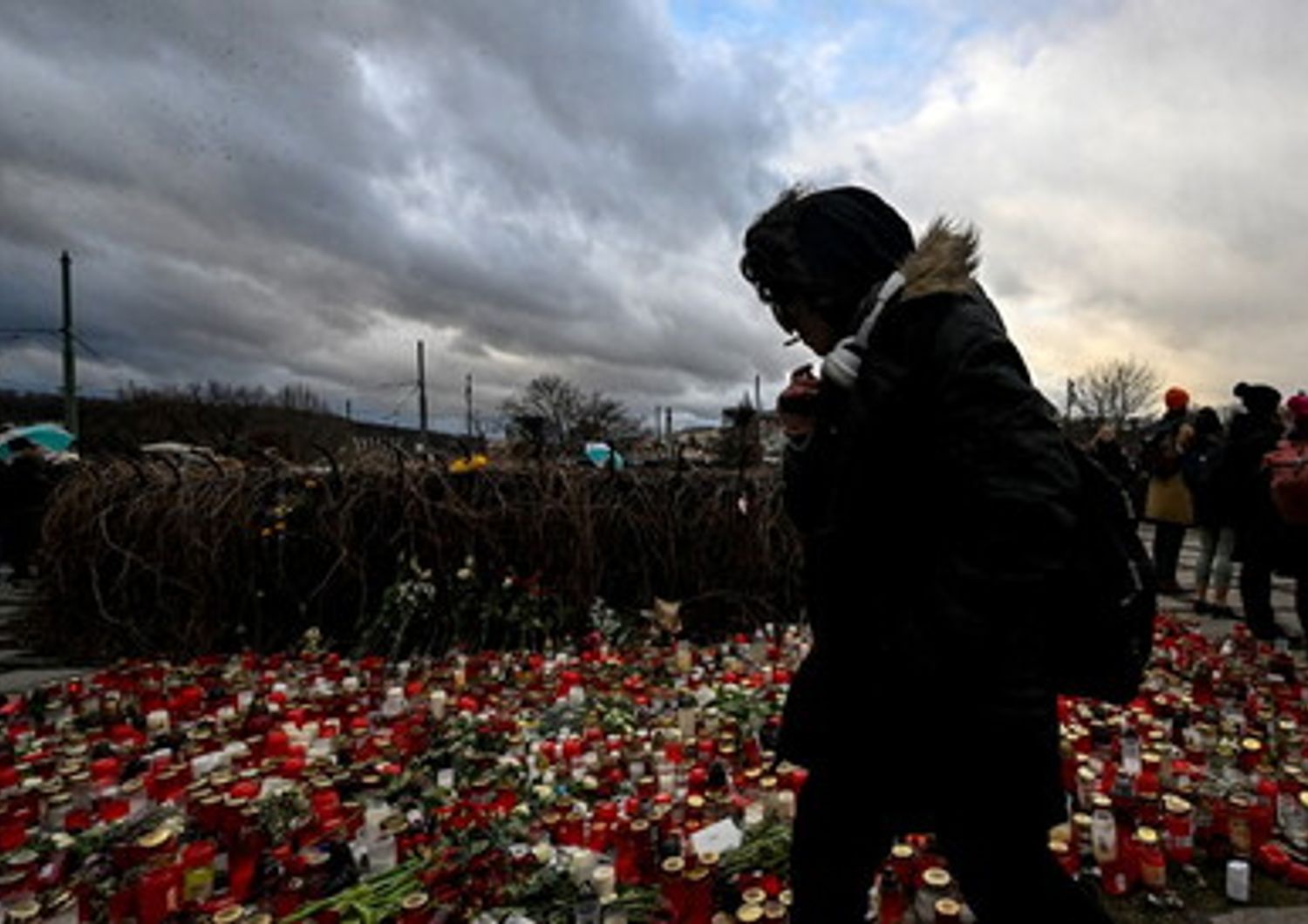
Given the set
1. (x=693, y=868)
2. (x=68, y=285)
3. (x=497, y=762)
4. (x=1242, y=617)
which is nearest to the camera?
(x=693, y=868)

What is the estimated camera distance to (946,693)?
46.6 inches

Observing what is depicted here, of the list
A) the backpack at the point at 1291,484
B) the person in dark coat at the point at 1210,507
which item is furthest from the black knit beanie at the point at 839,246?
the person in dark coat at the point at 1210,507

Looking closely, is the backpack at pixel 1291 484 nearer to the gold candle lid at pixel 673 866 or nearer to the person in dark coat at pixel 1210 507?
the person in dark coat at pixel 1210 507

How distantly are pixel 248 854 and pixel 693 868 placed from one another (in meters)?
1.30

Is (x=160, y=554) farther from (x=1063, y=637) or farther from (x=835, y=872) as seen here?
(x=1063, y=637)

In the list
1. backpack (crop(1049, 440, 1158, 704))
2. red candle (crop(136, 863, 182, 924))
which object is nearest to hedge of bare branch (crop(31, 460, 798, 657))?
red candle (crop(136, 863, 182, 924))

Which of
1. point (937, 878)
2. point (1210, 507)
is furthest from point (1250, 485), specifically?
point (937, 878)

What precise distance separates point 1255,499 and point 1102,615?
461 centimetres

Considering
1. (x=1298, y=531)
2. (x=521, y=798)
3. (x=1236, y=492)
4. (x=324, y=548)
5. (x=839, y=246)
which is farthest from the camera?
(x=1236, y=492)

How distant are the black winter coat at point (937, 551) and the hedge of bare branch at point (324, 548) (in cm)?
377

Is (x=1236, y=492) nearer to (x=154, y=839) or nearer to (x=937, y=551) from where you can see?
(x=937, y=551)

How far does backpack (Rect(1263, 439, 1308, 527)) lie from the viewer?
3.95m

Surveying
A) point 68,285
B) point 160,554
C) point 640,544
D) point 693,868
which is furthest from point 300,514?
point 68,285

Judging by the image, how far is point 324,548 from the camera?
4.83 metres
